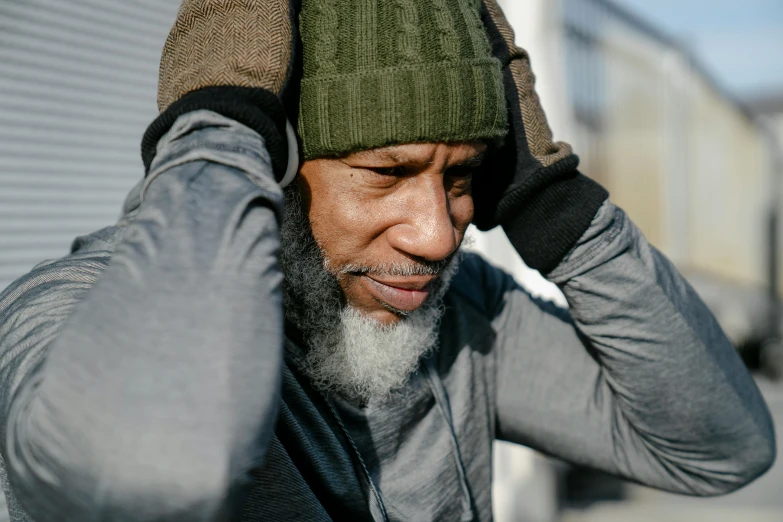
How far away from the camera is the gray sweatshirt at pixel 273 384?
926 millimetres

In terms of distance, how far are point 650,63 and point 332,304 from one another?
8127mm

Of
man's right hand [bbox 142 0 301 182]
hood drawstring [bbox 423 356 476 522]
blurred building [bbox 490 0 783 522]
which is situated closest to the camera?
man's right hand [bbox 142 0 301 182]

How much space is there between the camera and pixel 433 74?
1551mm

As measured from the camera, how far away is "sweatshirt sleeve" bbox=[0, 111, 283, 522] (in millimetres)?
912

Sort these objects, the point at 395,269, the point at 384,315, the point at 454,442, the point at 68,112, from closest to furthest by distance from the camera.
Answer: the point at 395,269 → the point at 384,315 → the point at 454,442 → the point at 68,112

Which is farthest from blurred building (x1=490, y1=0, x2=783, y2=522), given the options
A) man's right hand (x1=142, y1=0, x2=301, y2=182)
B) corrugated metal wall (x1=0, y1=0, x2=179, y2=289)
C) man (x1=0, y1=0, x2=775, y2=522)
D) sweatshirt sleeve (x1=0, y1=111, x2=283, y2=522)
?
sweatshirt sleeve (x1=0, y1=111, x2=283, y2=522)

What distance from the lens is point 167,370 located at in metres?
0.95

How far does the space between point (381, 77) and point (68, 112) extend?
1.98 meters

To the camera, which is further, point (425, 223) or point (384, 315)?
point (384, 315)

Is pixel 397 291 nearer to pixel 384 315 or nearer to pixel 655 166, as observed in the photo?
pixel 384 315

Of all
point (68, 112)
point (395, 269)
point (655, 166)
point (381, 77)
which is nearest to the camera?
point (381, 77)

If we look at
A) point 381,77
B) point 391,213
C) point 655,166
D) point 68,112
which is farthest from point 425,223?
point 655,166

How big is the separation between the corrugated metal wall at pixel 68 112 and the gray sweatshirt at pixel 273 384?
1382 mm

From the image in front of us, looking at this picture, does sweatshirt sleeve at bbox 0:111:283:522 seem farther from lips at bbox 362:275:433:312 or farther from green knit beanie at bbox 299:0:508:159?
lips at bbox 362:275:433:312
